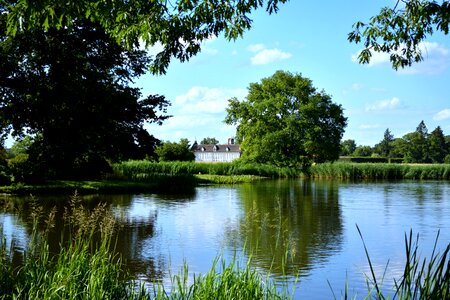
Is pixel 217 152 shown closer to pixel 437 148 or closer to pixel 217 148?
pixel 217 148

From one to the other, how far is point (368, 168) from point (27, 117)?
32.7m

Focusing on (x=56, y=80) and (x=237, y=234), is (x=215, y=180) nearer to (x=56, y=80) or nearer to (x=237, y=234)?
(x=56, y=80)

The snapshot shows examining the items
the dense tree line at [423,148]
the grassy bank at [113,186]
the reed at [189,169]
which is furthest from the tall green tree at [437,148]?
the grassy bank at [113,186]

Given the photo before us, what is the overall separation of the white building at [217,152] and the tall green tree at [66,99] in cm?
7901

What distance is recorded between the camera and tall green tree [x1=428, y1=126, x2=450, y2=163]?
300 ft

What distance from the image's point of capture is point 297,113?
5272 cm

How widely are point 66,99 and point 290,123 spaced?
103 ft

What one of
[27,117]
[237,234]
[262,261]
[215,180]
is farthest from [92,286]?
[215,180]

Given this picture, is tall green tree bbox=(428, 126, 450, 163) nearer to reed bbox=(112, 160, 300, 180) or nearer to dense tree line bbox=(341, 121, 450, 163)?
dense tree line bbox=(341, 121, 450, 163)

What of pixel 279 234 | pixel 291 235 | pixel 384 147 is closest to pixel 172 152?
pixel 291 235

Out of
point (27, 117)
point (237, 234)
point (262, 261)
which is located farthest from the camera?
point (27, 117)

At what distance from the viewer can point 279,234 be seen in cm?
766

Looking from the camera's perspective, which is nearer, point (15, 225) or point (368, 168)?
point (15, 225)

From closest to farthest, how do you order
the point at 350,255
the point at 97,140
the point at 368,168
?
the point at 350,255 < the point at 97,140 < the point at 368,168
